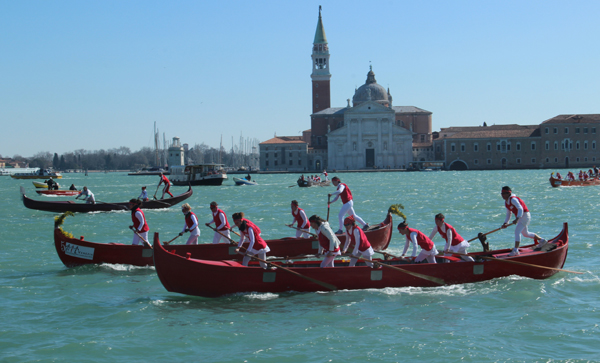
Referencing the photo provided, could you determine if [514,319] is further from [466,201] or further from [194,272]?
[466,201]

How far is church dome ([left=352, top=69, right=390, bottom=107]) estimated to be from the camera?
310 feet

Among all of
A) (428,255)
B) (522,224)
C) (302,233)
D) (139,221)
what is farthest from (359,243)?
(139,221)

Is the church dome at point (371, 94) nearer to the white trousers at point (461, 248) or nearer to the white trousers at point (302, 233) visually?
the white trousers at point (302, 233)

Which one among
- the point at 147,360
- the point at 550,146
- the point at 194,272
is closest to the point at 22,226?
the point at 194,272

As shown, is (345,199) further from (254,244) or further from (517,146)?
(517,146)

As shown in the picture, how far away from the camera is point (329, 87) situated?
98125mm

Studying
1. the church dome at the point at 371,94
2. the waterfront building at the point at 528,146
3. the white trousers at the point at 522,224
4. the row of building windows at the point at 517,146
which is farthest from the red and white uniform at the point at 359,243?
the church dome at the point at 371,94

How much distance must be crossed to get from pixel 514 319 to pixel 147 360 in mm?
4931

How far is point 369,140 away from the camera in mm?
91125

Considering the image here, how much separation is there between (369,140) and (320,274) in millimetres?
82509

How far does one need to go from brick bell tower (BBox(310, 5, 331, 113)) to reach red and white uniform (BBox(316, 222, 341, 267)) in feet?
291

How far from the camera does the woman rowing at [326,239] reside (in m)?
9.08

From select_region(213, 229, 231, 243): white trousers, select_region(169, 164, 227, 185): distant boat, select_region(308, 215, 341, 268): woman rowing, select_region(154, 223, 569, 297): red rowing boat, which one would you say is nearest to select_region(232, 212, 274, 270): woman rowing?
select_region(154, 223, 569, 297): red rowing boat

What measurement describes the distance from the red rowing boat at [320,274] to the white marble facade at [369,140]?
81.0 metres
